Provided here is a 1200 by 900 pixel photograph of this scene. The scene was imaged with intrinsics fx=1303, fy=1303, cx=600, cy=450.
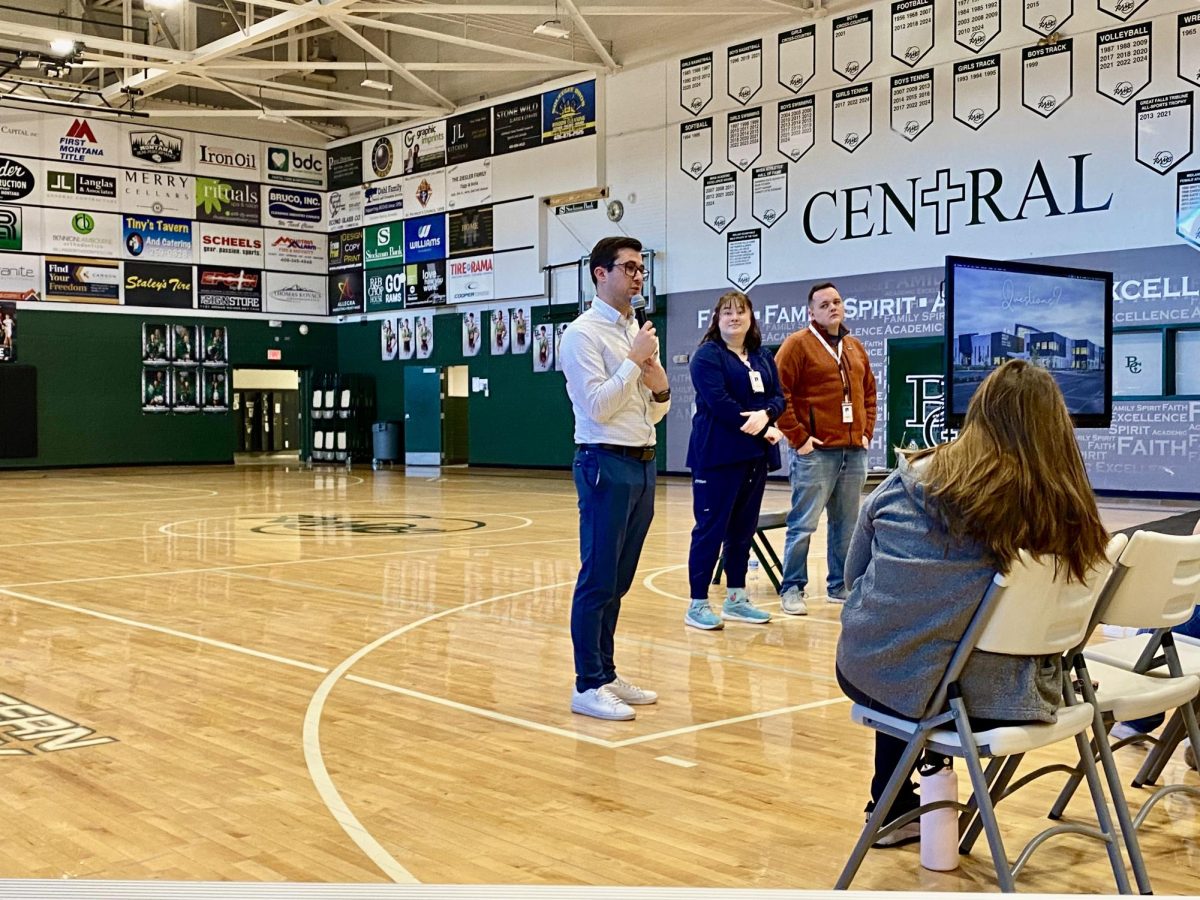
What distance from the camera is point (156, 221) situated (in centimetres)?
2375

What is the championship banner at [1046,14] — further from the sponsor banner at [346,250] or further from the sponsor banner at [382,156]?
the sponsor banner at [346,250]

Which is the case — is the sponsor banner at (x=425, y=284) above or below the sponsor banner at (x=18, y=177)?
below

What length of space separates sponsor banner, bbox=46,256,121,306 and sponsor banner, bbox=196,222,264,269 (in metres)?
1.67

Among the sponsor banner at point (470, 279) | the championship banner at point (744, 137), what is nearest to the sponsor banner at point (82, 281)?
the sponsor banner at point (470, 279)

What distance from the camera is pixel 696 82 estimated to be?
19.2 m

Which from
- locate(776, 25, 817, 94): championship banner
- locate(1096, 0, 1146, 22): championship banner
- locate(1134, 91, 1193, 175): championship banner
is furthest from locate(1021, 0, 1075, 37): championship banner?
locate(776, 25, 817, 94): championship banner

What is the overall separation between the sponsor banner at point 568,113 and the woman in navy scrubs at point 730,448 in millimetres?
15025

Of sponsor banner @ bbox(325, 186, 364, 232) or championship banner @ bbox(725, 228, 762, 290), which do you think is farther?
sponsor banner @ bbox(325, 186, 364, 232)

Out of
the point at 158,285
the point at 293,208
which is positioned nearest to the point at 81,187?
the point at 158,285

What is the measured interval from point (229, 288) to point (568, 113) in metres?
7.82

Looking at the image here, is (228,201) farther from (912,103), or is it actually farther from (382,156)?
(912,103)

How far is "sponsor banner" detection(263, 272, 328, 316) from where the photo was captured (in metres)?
25.3

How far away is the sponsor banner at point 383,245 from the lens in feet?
80.5

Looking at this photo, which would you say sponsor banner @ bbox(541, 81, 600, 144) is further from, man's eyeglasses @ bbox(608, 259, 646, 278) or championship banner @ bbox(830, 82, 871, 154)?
man's eyeglasses @ bbox(608, 259, 646, 278)
